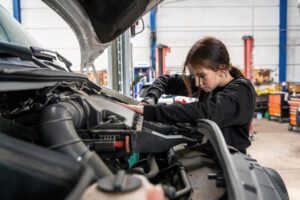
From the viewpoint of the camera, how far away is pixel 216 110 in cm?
116

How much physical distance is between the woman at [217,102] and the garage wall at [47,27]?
6617 mm

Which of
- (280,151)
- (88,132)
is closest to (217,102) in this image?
(88,132)

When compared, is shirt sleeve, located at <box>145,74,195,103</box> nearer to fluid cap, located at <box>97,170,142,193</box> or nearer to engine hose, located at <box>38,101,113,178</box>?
engine hose, located at <box>38,101,113,178</box>

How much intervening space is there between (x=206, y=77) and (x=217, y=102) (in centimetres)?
18

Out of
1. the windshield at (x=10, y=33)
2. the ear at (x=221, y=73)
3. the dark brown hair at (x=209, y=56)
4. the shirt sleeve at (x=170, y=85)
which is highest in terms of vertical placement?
the windshield at (x=10, y=33)

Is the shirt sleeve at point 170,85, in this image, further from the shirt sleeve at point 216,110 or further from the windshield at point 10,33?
the windshield at point 10,33

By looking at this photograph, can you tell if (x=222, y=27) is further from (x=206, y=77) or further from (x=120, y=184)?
(x=120, y=184)

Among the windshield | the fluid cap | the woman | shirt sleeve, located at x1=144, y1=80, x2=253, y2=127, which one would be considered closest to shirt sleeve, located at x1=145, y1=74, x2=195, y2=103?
the woman

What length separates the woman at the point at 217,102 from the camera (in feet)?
3.72

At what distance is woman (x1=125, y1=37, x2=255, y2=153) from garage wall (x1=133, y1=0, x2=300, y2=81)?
22.3 feet

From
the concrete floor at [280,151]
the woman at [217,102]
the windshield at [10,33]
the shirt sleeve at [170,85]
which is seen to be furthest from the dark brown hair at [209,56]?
the concrete floor at [280,151]

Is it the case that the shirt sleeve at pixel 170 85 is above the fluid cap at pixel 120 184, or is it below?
above

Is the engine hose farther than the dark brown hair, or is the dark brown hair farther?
the dark brown hair

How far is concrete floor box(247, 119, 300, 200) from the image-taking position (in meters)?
3.33
